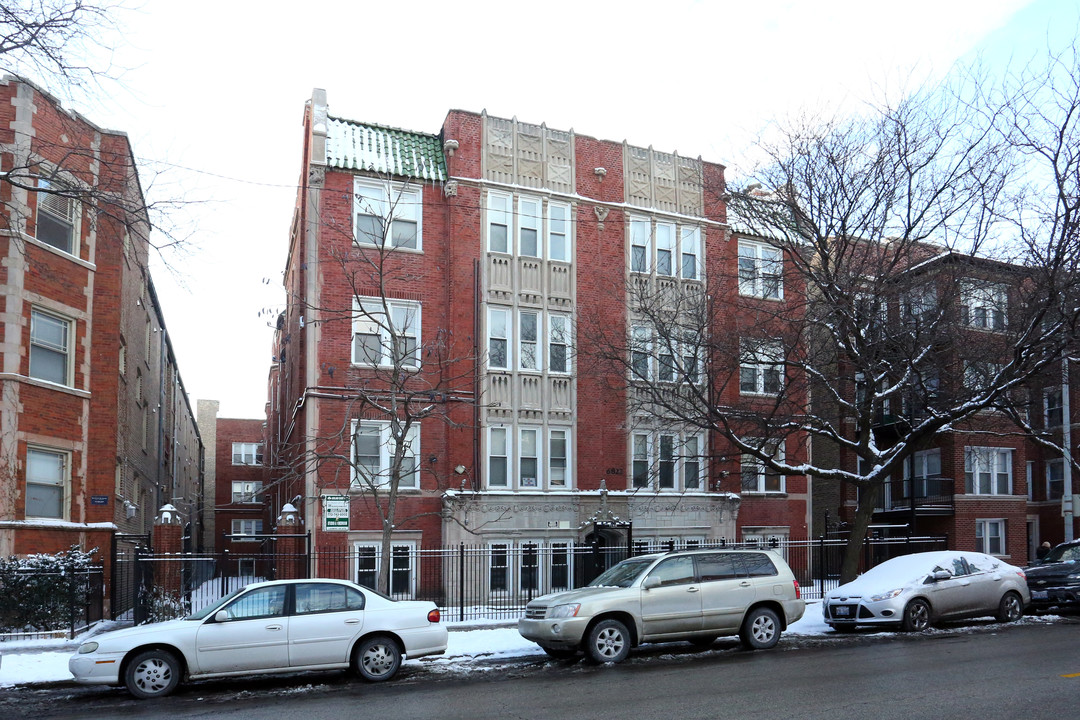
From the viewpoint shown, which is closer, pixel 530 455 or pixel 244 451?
pixel 530 455

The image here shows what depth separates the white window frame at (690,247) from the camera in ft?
95.7

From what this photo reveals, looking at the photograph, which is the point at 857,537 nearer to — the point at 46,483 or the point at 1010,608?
the point at 1010,608

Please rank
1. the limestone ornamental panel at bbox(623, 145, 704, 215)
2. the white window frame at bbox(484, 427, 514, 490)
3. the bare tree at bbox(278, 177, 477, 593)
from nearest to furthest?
the bare tree at bbox(278, 177, 477, 593) → the white window frame at bbox(484, 427, 514, 490) → the limestone ornamental panel at bbox(623, 145, 704, 215)

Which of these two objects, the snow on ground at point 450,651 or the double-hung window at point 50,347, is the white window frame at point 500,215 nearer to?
the double-hung window at point 50,347

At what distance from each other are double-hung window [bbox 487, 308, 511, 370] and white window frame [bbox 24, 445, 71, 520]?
35.0ft

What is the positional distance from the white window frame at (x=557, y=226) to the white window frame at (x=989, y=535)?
18.0 metres

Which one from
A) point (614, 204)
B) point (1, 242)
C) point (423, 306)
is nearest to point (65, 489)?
point (1, 242)

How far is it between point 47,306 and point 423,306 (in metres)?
9.19

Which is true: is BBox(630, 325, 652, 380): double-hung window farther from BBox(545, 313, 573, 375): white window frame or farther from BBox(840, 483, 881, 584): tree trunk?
BBox(840, 483, 881, 584): tree trunk

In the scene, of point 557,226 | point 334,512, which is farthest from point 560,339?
point 334,512

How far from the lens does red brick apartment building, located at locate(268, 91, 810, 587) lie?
2503cm

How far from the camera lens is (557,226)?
27.7m

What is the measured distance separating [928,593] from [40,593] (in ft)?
51.3

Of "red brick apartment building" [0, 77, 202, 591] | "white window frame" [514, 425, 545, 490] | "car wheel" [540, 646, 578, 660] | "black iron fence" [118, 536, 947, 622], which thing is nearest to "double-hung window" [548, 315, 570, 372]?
"white window frame" [514, 425, 545, 490]
